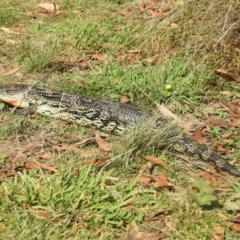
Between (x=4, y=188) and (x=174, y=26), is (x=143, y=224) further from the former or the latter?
(x=174, y=26)

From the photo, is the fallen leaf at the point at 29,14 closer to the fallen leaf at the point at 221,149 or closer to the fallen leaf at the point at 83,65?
the fallen leaf at the point at 83,65

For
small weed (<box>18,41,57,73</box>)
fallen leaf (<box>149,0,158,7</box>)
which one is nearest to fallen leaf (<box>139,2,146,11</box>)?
fallen leaf (<box>149,0,158,7</box>)

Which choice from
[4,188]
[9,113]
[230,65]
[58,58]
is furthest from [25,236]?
[230,65]

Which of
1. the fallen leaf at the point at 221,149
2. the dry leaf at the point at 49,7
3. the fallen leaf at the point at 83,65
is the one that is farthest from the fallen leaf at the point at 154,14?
the fallen leaf at the point at 221,149

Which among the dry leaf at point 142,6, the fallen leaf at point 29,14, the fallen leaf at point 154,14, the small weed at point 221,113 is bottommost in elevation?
the small weed at point 221,113

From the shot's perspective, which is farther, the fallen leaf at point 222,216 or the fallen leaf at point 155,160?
the fallen leaf at point 155,160

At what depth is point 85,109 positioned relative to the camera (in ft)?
18.1

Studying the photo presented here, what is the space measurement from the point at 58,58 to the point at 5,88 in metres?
1.04

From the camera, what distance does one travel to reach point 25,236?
12.4 feet

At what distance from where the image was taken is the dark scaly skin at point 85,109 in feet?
17.3

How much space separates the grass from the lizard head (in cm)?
21

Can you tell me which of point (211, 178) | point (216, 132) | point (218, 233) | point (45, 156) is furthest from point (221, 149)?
point (45, 156)

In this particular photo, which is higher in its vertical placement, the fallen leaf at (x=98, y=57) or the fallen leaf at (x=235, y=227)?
the fallen leaf at (x=235, y=227)

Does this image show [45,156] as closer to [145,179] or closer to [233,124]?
[145,179]
